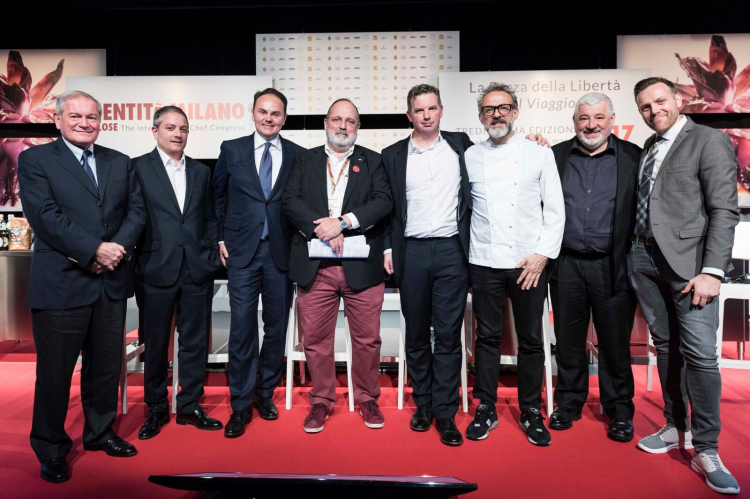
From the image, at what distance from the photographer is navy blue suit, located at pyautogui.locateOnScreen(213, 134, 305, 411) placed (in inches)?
112

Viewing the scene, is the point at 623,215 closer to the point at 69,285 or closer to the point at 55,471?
the point at 69,285

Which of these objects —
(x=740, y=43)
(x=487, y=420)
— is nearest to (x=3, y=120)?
(x=487, y=420)

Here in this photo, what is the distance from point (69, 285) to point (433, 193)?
1868 millimetres

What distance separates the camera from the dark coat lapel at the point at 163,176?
109 inches

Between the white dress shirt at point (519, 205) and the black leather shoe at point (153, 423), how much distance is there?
2044 mm

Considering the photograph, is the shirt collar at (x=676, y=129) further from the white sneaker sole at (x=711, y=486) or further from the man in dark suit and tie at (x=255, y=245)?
the man in dark suit and tie at (x=255, y=245)

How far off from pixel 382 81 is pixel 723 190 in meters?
3.56

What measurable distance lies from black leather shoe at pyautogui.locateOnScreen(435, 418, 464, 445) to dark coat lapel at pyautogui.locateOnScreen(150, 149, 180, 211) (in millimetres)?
1904

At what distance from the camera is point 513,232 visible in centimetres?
260

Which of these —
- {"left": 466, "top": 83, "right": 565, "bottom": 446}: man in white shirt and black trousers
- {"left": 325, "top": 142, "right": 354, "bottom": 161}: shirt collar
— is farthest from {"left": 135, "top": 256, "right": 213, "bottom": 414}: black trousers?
{"left": 466, "top": 83, "right": 565, "bottom": 446}: man in white shirt and black trousers

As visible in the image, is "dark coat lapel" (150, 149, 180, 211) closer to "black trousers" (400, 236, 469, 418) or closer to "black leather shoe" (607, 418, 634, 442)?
"black trousers" (400, 236, 469, 418)

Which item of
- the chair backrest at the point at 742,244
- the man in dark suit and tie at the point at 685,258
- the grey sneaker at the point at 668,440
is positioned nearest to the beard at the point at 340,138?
the man in dark suit and tie at the point at 685,258

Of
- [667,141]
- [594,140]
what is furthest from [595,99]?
[667,141]

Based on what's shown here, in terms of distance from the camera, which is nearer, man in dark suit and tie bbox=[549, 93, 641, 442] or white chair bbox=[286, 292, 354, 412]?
man in dark suit and tie bbox=[549, 93, 641, 442]
